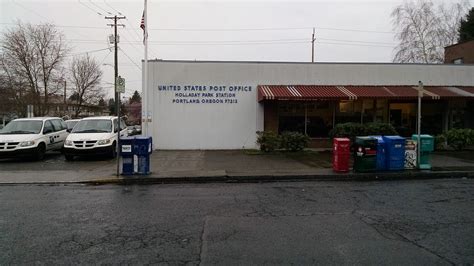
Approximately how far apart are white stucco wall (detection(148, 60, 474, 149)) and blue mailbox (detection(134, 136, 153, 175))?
767 centimetres

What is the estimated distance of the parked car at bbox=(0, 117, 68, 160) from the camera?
577 inches

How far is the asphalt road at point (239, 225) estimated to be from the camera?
15.5ft

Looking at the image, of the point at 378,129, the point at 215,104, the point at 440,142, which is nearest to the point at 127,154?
the point at 215,104

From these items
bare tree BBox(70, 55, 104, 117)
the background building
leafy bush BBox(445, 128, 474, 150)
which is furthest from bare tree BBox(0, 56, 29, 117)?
the background building

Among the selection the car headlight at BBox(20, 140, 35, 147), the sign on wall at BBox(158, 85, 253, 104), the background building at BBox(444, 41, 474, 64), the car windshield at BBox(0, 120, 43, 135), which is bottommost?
the car headlight at BBox(20, 140, 35, 147)

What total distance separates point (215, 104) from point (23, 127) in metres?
8.77

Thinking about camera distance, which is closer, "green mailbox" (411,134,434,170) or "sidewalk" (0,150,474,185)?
"sidewalk" (0,150,474,185)

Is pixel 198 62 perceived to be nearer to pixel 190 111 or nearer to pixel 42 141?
pixel 190 111

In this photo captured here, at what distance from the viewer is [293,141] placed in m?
16.8

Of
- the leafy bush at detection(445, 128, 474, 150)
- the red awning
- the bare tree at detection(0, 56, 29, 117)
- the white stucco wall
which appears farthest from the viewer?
the bare tree at detection(0, 56, 29, 117)

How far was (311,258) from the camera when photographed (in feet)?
15.1

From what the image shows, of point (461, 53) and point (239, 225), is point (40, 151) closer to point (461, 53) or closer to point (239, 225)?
point (239, 225)

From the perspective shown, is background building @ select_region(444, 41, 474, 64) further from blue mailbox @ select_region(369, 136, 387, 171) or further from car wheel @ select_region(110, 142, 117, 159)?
car wheel @ select_region(110, 142, 117, 159)

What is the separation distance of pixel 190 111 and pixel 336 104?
767 centimetres
